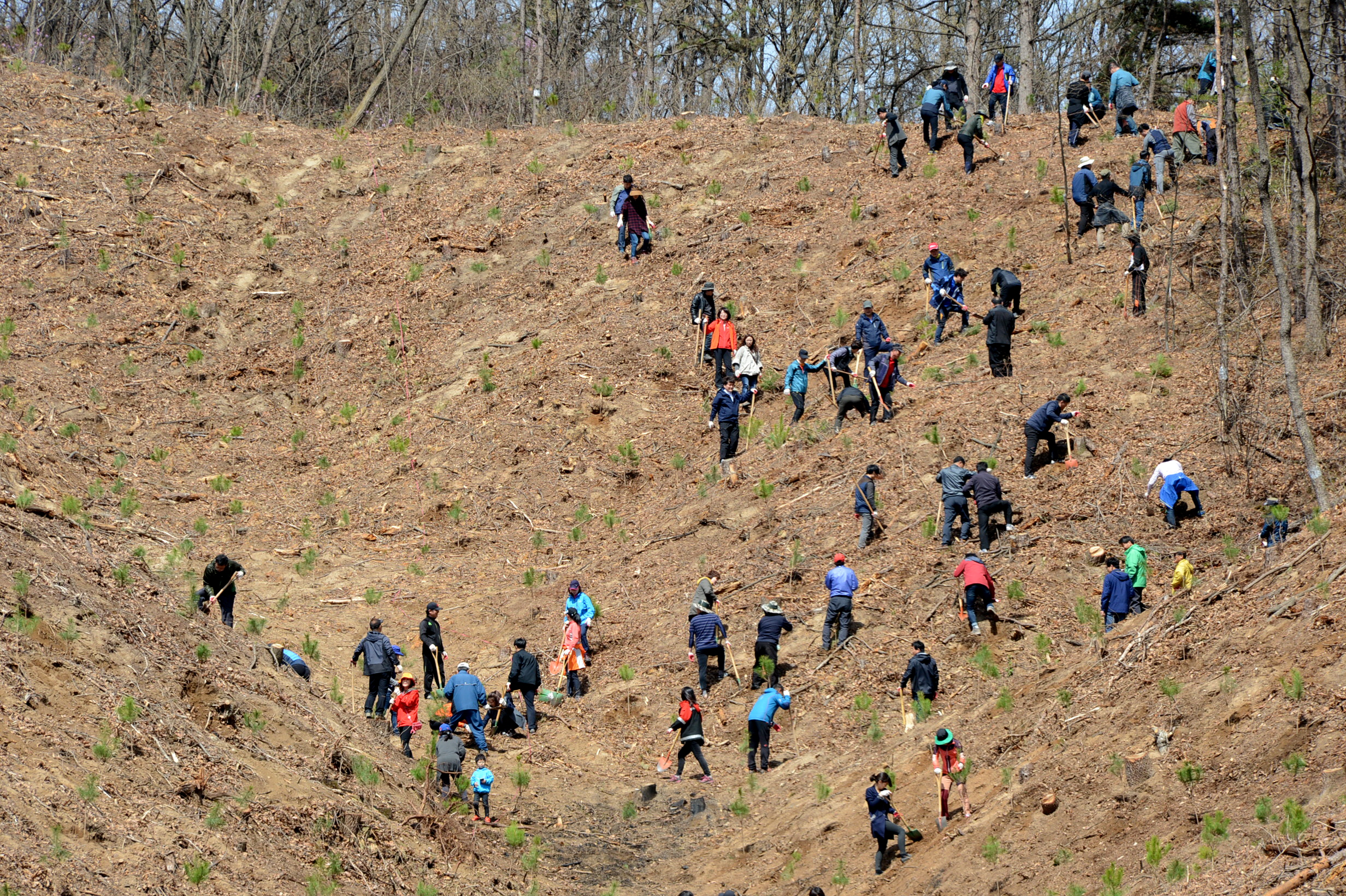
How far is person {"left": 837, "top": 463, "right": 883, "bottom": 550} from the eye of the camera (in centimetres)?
1894

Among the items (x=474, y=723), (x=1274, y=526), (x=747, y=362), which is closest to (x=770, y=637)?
(x=474, y=723)

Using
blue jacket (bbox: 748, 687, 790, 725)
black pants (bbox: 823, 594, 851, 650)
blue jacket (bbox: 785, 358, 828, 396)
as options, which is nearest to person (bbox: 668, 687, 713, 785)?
blue jacket (bbox: 748, 687, 790, 725)

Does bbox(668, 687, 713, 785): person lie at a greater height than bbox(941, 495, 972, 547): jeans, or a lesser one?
lesser

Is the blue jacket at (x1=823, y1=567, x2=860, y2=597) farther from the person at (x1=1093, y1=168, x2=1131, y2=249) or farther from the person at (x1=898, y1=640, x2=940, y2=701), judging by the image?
the person at (x1=1093, y1=168, x2=1131, y2=249)

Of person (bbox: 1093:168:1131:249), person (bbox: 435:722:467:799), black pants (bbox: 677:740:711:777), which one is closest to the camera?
person (bbox: 435:722:467:799)

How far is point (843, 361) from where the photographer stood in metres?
22.8

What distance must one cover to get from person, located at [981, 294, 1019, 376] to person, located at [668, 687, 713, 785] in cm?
873

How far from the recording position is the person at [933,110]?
29188 mm

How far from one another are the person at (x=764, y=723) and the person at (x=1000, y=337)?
8185 mm

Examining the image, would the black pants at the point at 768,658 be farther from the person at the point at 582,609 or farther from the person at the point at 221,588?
the person at the point at 221,588

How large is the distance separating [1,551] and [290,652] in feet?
12.9

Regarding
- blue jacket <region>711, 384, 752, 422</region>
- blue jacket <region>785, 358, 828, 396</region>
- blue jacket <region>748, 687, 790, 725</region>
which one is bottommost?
blue jacket <region>748, 687, 790, 725</region>

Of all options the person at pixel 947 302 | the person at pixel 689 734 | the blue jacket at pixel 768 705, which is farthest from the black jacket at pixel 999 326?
the person at pixel 689 734

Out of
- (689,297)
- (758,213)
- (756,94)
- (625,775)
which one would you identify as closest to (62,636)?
(625,775)
